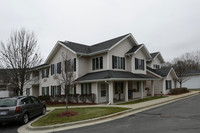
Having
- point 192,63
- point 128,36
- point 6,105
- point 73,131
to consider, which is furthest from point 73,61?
point 192,63

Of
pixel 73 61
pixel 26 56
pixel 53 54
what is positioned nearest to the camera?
pixel 26 56

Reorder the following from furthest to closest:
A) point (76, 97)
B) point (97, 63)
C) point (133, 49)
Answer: point (133, 49) < point (97, 63) < point (76, 97)

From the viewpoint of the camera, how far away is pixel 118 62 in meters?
19.4

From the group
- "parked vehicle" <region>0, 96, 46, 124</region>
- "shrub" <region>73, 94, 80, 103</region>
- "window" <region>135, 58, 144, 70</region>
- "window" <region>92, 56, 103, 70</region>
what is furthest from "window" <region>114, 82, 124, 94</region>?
"parked vehicle" <region>0, 96, 46, 124</region>

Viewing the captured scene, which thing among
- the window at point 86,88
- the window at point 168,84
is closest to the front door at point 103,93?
the window at point 86,88

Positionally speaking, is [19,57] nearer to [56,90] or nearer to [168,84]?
[56,90]

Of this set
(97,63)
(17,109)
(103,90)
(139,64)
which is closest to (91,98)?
(103,90)

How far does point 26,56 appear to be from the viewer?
634 inches

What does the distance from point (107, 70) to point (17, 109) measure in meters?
10.8

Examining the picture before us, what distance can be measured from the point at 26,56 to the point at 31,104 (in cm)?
733

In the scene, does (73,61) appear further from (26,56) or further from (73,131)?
(73,131)

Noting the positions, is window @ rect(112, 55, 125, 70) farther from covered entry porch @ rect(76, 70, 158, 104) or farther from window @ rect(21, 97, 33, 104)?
window @ rect(21, 97, 33, 104)

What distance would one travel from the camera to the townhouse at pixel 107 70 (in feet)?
57.0

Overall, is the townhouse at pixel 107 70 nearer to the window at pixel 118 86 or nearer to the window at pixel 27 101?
the window at pixel 118 86
